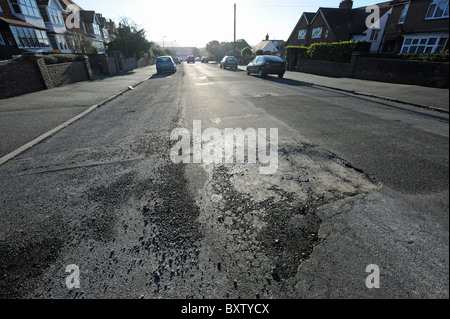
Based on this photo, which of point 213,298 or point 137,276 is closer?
point 213,298

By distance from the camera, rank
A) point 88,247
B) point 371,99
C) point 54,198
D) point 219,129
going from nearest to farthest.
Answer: point 88,247, point 54,198, point 219,129, point 371,99

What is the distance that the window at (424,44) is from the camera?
18031 millimetres

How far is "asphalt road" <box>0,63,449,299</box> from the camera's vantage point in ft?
5.88

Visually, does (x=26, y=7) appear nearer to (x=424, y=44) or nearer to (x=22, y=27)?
(x=22, y=27)

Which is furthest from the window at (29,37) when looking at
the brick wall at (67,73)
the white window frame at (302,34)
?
the white window frame at (302,34)

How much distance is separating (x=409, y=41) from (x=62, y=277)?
99.8 ft

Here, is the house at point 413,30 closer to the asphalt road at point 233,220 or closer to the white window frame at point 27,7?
the asphalt road at point 233,220

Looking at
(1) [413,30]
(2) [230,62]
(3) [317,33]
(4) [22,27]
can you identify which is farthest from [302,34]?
(4) [22,27]

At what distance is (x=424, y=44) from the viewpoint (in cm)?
1936

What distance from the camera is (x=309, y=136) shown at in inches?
189

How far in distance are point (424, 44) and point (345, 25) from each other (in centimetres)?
1508

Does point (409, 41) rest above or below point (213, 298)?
above
